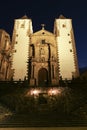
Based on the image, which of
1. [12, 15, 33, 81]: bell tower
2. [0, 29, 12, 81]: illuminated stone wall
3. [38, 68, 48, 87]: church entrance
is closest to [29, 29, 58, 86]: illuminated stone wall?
[38, 68, 48, 87]: church entrance

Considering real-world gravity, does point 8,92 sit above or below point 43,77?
below

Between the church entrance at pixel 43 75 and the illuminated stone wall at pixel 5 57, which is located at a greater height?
the illuminated stone wall at pixel 5 57

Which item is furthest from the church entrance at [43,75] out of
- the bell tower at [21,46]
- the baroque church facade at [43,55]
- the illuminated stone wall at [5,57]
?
the illuminated stone wall at [5,57]

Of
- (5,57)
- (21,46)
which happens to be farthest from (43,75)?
(5,57)

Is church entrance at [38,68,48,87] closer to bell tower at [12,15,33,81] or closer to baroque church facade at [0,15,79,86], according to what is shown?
baroque church facade at [0,15,79,86]

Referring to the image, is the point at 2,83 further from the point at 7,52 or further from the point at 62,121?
the point at 62,121

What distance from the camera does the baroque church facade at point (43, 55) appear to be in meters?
25.8

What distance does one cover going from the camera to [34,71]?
26.0m

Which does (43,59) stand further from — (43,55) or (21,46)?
(21,46)

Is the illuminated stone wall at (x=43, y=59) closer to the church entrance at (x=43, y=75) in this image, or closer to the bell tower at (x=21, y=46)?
the church entrance at (x=43, y=75)

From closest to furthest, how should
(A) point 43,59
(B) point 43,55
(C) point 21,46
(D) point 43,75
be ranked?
1. (D) point 43,75
2. (A) point 43,59
3. (B) point 43,55
4. (C) point 21,46

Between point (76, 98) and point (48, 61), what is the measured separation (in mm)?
11229

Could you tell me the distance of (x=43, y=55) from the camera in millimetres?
27547

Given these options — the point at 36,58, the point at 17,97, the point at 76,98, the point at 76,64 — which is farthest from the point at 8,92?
the point at 76,64
